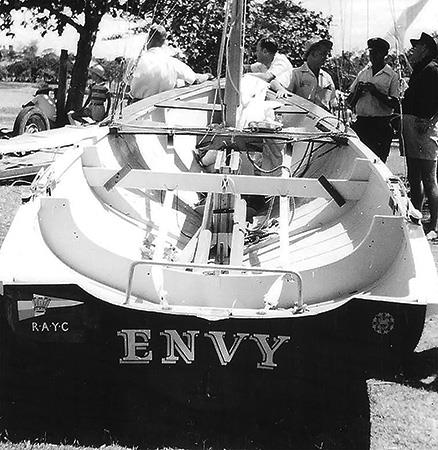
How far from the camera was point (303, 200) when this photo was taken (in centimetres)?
572

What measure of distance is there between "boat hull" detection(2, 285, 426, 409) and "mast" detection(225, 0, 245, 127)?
3.18 metres

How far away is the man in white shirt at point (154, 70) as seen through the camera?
26.1 ft

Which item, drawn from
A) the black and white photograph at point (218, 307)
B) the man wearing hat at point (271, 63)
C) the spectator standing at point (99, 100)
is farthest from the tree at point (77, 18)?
the black and white photograph at point (218, 307)

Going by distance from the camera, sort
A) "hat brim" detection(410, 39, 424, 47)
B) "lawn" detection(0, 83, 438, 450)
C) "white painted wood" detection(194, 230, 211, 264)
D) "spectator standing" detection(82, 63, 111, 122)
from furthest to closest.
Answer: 1. "spectator standing" detection(82, 63, 111, 122)
2. "hat brim" detection(410, 39, 424, 47)
3. "white painted wood" detection(194, 230, 211, 264)
4. "lawn" detection(0, 83, 438, 450)

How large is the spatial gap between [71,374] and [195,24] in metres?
9.81

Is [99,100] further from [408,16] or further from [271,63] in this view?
[408,16]

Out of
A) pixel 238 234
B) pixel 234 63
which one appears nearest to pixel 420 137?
pixel 234 63

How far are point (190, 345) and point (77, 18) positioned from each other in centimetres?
1520

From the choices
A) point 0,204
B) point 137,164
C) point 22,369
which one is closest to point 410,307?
point 22,369

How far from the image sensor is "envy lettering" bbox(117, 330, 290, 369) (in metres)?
3.36

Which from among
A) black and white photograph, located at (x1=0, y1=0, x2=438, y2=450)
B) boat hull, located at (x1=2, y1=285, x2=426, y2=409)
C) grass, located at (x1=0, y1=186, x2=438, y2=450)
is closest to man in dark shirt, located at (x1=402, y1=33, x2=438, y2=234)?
black and white photograph, located at (x1=0, y1=0, x2=438, y2=450)

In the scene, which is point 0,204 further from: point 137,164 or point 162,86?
point 137,164

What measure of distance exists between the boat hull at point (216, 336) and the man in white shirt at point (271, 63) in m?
5.11

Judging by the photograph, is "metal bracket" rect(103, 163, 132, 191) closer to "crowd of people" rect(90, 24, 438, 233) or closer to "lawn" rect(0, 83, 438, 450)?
"lawn" rect(0, 83, 438, 450)
